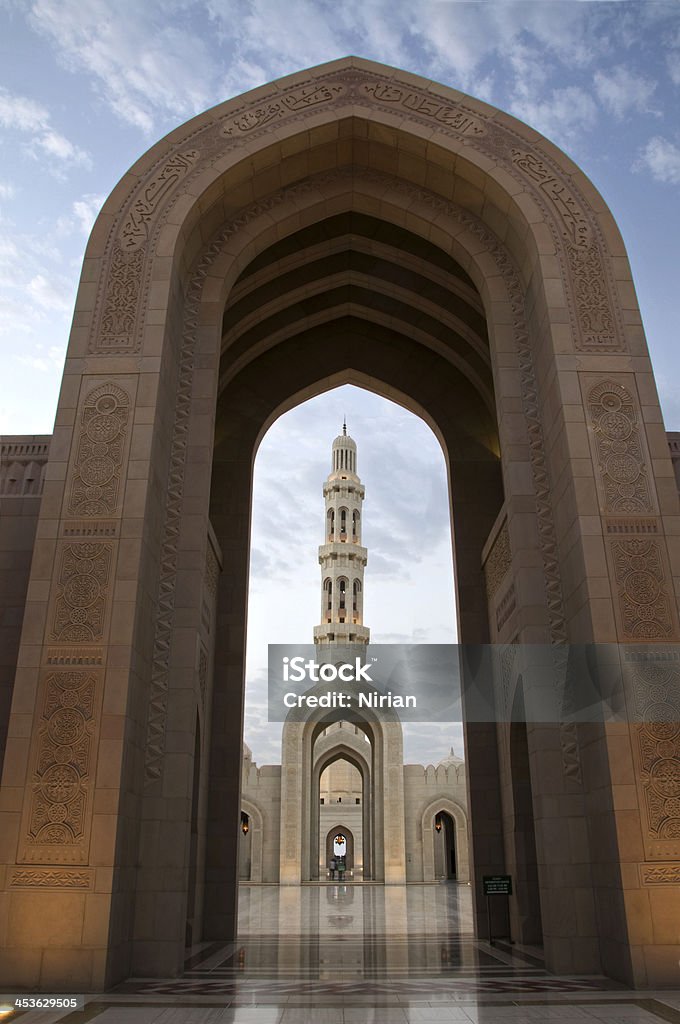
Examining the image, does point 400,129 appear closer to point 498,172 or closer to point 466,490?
point 498,172

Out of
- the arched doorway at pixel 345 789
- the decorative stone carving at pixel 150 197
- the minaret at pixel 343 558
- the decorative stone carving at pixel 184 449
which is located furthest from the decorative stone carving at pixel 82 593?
the minaret at pixel 343 558

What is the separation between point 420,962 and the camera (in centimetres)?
750

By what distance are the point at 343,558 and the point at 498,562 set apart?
24.0 meters

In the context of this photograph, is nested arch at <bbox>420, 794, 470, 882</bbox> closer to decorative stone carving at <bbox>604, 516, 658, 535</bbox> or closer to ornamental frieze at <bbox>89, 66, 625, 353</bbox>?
decorative stone carving at <bbox>604, 516, 658, 535</bbox>

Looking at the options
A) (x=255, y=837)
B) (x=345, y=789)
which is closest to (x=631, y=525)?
(x=255, y=837)

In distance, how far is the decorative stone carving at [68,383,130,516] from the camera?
291 inches

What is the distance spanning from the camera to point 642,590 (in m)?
6.93

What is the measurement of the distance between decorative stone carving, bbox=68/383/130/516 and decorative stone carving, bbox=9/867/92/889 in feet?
10.0

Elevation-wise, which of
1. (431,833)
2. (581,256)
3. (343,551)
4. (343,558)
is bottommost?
(431,833)

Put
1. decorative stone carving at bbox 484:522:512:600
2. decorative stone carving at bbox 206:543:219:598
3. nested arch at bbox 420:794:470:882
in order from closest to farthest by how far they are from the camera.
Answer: decorative stone carving at bbox 484:522:512:600, decorative stone carving at bbox 206:543:219:598, nested arch at bbox 420:794:470:882

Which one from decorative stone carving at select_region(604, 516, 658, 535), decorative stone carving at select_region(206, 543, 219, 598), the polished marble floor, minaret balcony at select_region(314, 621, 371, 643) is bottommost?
the polished marble floor

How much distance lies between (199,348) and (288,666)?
384cm

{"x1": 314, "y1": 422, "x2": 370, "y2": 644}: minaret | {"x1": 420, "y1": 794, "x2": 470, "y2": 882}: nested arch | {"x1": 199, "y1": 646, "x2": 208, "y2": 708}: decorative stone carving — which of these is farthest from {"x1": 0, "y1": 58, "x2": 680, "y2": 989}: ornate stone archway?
{"x1": 314, "y1": 422, "x2": 370, "y2": 644}: minaret

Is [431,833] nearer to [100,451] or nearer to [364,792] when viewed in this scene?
[364,792]
